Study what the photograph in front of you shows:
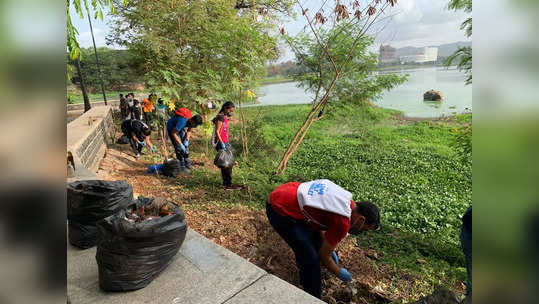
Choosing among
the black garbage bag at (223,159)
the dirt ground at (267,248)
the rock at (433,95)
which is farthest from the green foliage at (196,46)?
the rock at (433,95)

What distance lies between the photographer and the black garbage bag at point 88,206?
8.15 feet

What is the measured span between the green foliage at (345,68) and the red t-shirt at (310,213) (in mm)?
4832

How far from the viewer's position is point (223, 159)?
5.05m

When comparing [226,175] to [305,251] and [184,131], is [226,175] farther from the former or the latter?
[305,251]

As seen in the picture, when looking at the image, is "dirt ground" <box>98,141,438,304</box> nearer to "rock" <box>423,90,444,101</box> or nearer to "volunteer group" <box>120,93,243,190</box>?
"volunteer group" <box>120,93,243,190</box>

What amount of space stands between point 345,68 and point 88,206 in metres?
6.21

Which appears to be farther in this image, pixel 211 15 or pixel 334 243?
pixel 211 15

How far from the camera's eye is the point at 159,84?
6.43 m

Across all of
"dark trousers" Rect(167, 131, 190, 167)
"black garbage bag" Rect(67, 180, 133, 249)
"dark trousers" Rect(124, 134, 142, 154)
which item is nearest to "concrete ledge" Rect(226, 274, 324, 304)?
"black garbage bag" Rect(67, 180, 133, 249)
